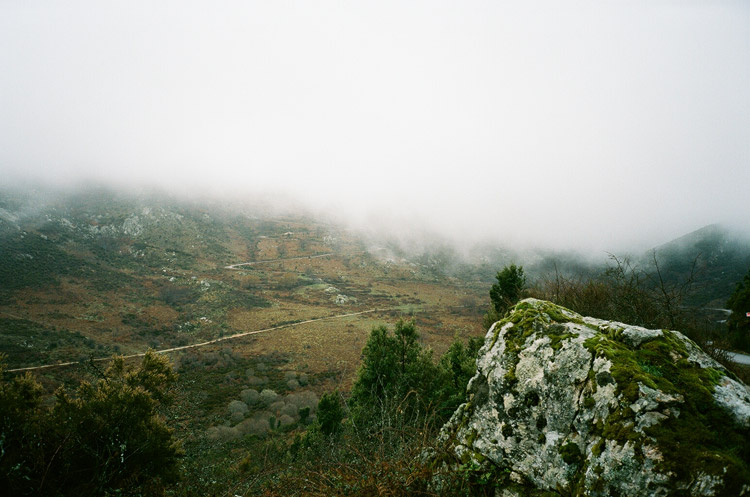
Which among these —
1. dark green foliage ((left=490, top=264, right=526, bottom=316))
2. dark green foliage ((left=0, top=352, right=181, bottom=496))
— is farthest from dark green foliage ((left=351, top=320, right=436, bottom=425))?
dark green foliage ((left=0, top=352, right=181, bottom=496))

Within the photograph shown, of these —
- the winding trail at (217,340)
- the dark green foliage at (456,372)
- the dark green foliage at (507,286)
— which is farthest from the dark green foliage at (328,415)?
the winding trail at (217,340)

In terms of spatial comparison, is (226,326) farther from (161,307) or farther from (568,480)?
(568,480)

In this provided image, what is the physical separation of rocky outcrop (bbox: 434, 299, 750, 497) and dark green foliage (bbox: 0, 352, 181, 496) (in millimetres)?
5717

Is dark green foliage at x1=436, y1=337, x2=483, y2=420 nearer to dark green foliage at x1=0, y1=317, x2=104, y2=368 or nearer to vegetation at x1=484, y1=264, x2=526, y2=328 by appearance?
vegetation at x1=484, y1=264, x2=526, y2=328

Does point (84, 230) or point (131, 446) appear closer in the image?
point (131, 446)

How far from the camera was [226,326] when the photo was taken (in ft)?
175

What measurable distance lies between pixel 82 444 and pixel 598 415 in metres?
8.99

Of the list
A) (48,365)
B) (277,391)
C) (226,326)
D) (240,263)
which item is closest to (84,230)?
(240,263)

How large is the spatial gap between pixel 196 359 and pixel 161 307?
25.3 m

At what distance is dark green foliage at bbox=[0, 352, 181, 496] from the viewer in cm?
506

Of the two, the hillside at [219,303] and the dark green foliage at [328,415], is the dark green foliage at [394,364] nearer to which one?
the dark green foliage at [328,415]

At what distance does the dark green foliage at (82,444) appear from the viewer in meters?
5.06

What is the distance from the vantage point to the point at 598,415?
3.36m

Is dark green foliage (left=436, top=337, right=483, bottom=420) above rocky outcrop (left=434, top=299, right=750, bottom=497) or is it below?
below
